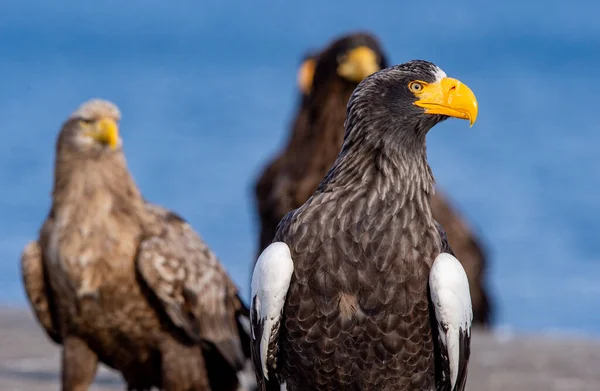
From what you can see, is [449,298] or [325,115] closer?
[449,298]

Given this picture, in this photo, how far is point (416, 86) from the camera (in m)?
4.08

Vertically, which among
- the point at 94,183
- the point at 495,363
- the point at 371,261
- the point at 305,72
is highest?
the point at 305,72

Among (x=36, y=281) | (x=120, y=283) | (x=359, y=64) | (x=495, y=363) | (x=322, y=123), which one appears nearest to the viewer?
(x=120, y=283)

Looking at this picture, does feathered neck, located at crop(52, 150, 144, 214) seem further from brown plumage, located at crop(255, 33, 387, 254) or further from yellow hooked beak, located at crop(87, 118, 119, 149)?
brown plumage, located at crop(255, 33, 387, 254)

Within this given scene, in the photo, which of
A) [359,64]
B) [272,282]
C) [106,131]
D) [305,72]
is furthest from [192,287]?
[305,72]

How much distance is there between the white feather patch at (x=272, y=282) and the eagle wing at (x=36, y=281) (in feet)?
6.22

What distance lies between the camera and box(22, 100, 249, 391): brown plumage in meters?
5.58

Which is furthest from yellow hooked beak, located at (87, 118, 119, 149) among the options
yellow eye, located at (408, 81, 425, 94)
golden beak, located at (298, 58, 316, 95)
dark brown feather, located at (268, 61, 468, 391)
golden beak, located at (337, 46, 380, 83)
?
golden beak, located at (298, 58, 316, 95)

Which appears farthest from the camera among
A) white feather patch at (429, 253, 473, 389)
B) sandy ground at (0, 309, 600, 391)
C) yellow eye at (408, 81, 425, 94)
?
sandy ground at (0, 309, 600, 391)

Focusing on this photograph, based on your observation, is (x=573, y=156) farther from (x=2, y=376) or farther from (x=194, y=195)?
(x=2, y=376)

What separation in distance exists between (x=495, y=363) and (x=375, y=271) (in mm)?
3615

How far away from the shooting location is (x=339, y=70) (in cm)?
625

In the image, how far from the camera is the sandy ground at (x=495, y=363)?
6.86m

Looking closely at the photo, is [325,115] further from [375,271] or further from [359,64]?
[375,271]
